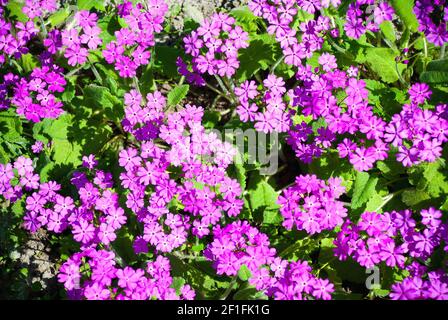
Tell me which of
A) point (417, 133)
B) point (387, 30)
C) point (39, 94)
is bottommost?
point (417, 133)

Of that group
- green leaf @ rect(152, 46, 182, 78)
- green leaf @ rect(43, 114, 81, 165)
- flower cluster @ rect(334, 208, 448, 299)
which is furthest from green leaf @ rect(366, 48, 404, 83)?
green leaf @ rect(43, 114, 81, 165)

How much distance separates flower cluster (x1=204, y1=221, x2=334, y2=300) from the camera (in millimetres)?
3873

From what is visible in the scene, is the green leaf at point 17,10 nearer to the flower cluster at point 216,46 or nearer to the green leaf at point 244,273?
the flower cluster at point 216,46

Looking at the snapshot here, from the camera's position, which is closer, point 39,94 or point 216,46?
point 216,46

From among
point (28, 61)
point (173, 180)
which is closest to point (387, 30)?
point (173, 180)

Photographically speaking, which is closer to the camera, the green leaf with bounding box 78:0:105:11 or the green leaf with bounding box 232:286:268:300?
the green leaf with bounding box 232:286:268:300

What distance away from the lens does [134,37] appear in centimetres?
459

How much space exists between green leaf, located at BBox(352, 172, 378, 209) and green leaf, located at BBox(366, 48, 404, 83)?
41.4 inches

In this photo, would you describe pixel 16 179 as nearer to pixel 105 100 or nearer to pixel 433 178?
pixel 105 100

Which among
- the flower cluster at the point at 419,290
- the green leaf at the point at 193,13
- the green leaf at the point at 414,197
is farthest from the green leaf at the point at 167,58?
the flower cluster at the point at 419,290

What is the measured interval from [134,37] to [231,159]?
4.49 ft

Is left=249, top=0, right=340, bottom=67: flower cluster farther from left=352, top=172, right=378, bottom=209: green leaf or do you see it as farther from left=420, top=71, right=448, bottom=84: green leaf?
left=352, top=172, right=378, bottom=209: green leaf

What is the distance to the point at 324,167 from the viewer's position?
15.8ft
